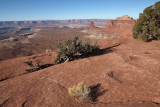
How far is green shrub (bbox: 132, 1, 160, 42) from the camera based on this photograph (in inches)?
432

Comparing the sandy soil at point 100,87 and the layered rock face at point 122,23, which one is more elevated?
the layered rock face at point 122,23

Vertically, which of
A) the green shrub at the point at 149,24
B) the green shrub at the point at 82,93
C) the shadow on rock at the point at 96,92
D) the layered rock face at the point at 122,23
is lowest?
the shadow on rock at the point at 96,92

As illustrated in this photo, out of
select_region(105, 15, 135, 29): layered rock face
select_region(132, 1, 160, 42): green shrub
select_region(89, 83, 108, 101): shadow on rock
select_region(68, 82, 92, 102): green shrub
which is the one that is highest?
select_region(105, 15, 135, 29): layered rock face

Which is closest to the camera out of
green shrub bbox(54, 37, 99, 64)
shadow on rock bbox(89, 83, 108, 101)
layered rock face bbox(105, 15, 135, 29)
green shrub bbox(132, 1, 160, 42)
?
shadow on rock bbox(89, 83, 108, 101)

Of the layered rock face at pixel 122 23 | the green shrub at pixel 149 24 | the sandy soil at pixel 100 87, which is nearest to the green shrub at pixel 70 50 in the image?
the sandy soil at pixel 100 87

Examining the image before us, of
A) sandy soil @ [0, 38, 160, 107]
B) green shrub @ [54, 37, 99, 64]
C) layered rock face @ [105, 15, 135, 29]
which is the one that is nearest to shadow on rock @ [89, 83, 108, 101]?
sandy soil @ [0, 38, 160, 107]

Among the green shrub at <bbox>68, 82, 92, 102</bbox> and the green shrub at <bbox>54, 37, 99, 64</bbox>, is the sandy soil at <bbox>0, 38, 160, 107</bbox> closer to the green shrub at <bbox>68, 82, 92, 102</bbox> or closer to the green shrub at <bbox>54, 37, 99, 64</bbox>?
the green shrub at <bbox>68, 82, 92, 102</bbox>

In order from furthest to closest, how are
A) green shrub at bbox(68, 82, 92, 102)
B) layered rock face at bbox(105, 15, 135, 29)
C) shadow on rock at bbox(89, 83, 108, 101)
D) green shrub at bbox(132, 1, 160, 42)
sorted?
layered rock face at bbox(105, 15, 135, 29) < green shrub at bbox(132, 1, 160, 42) < shadow on rock at bbox(89, 83, 108, 101) < green shrub at bbox(68, 82, 92, 102)

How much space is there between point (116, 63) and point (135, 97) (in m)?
2.68

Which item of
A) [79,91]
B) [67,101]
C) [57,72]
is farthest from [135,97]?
[57,72]

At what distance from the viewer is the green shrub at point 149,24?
11.0 meters

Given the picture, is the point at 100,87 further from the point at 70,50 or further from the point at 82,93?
the point at 70,50

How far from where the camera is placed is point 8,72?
21.7 feet

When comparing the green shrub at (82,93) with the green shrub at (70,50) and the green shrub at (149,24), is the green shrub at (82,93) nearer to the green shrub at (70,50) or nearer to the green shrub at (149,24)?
the green shrub at (70,50)
